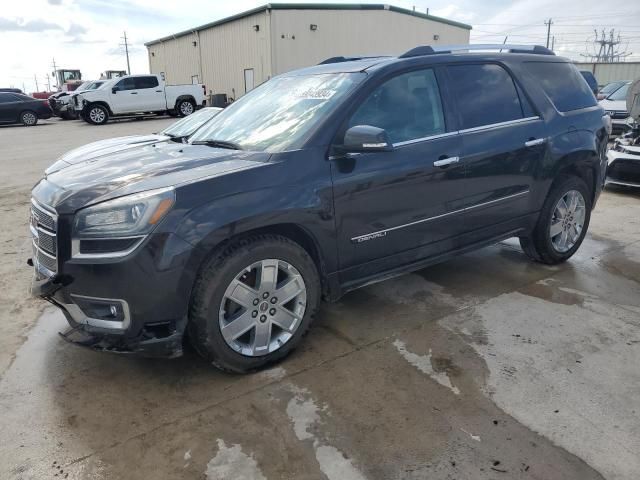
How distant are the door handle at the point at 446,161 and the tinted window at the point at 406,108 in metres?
0.20

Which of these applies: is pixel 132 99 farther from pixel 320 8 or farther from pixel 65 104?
pixel 320 8

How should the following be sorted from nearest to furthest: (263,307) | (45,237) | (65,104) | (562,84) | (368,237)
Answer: (45,237), (263,307), (368,237), (562,84), (65,104)

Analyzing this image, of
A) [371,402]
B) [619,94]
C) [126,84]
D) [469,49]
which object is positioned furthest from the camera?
[126,84]

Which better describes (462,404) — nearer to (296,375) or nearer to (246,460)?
(296,375)

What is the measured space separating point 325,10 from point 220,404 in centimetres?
2650

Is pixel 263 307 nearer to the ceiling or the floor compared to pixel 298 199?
nearer to the floor

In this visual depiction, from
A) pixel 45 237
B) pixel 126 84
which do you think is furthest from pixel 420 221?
pixel 126 84

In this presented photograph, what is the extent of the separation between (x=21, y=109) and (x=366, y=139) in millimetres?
24707

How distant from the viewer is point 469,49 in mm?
4043

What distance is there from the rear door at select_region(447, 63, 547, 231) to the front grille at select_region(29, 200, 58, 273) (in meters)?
2.72

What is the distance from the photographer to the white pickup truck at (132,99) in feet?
71.7

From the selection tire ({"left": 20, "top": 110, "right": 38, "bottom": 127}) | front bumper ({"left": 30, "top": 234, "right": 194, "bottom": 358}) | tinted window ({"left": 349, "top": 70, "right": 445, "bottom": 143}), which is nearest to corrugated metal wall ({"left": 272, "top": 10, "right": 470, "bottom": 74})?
tire ({"left": 20, "top": 110, "right": 38, "bottom": 127})

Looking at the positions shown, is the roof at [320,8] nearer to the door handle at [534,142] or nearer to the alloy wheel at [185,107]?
the alloy wheel at [185,107]

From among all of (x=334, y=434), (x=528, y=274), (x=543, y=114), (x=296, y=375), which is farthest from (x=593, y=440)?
(x=543, y=114)
